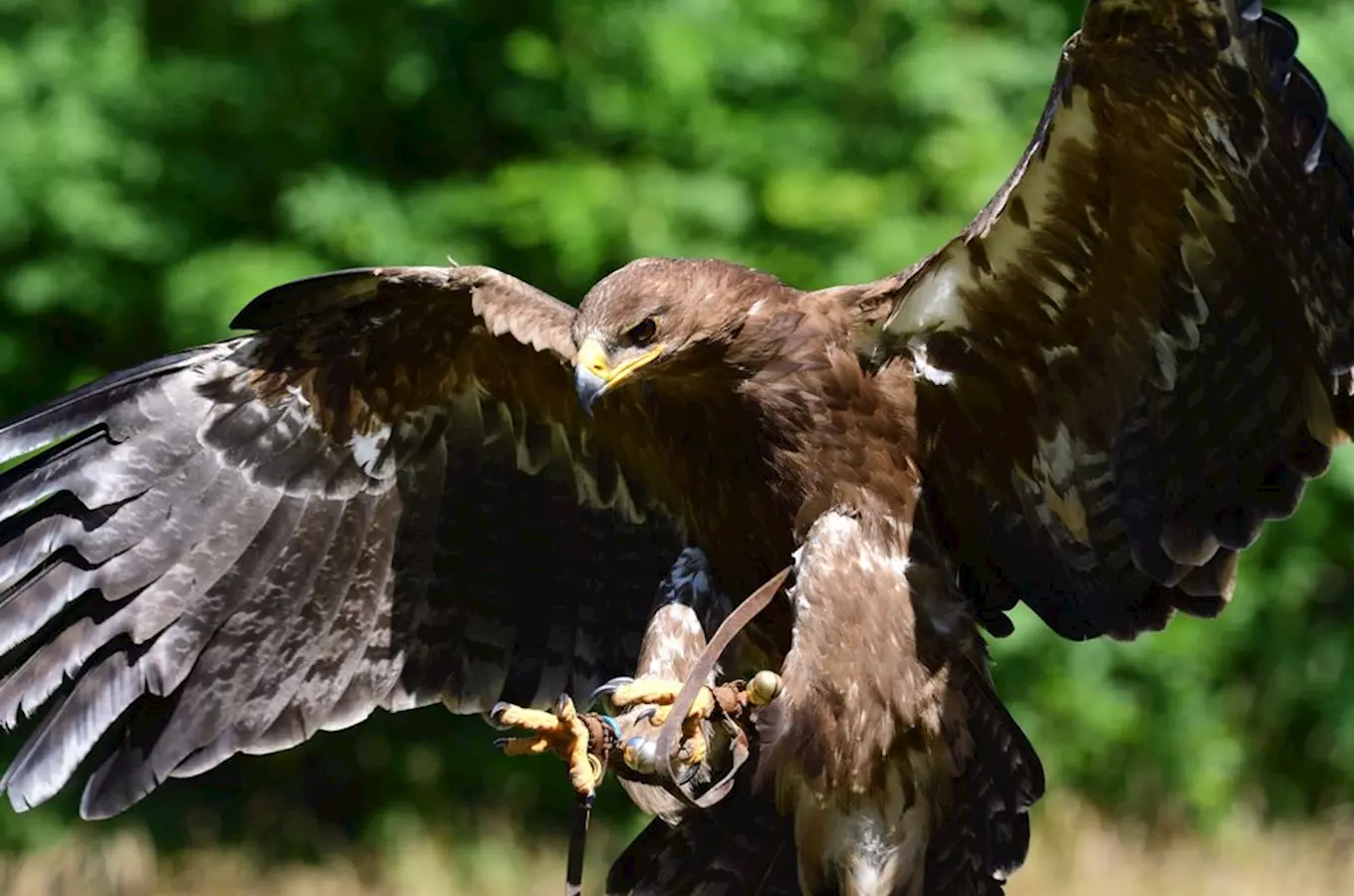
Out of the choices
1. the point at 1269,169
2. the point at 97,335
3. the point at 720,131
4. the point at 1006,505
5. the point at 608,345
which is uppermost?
the point at 1269,169

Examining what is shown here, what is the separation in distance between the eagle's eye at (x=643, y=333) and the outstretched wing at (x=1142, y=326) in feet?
Result: 1.65

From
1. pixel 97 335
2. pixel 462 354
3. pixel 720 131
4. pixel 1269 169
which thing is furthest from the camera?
pixel 97 335

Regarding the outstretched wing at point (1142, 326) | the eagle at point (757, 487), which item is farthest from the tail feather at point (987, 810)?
the outstretched wing at point (1142, 326)

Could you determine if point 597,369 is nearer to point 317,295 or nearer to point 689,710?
point 689,710

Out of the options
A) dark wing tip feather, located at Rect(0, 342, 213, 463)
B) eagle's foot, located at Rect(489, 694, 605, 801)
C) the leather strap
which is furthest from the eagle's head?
dark wing tip feather, located at Rect(0, 342, 213, 463)

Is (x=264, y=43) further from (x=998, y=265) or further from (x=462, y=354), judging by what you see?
(x=998, y=265)

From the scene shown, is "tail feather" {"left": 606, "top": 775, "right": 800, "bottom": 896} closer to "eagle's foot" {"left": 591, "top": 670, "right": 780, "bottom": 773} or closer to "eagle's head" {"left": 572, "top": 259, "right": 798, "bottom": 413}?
"eagle's foot" {"left": 591, "top": 670, "right": 780, "bottom": 773}

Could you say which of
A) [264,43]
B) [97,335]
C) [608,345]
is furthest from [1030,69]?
[608,345]

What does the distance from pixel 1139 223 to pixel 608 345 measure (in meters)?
1.03

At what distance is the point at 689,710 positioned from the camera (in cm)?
360

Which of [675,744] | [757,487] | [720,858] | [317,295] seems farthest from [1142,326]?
[317,295]

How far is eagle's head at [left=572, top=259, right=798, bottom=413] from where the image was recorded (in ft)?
12.4

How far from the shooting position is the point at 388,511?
→ 452 cm

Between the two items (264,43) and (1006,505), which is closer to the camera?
(1006,505)
